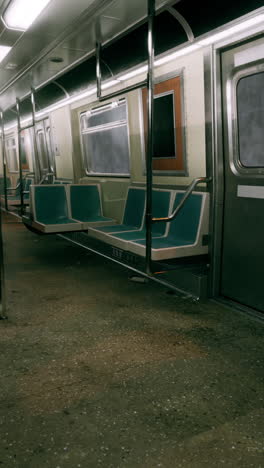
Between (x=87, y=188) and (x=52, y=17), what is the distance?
2.72 meters

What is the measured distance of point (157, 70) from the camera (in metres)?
4.65

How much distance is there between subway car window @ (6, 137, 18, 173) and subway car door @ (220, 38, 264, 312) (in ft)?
31.4

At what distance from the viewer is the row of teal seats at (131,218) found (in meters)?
4.07

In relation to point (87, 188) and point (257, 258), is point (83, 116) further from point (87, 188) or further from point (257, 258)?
point (257, 258)

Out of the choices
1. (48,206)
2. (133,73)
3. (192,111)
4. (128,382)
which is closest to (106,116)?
(133,73)

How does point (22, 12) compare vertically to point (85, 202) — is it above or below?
above

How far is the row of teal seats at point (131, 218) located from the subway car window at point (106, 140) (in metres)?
0.46

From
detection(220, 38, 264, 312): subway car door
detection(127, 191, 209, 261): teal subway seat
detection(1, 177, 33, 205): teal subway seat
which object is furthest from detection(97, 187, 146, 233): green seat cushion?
detection(1, 177, 33, 205): teal subway seat

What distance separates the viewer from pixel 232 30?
3391mm

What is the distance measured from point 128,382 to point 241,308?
1.63 meters

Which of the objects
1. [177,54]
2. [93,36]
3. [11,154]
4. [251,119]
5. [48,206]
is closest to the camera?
[251,119]

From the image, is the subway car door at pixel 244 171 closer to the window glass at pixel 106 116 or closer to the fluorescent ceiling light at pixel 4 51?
the window glass at pixel 106 116

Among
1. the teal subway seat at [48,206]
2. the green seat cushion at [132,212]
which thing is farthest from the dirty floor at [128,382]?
the teal subway seat at [48,206]

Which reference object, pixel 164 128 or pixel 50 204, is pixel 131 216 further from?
pixel 50 204
